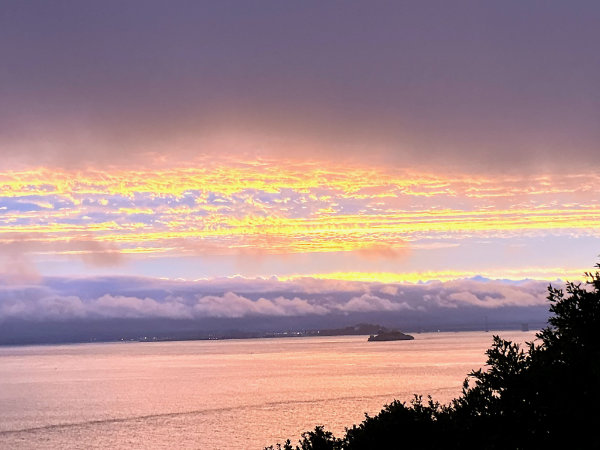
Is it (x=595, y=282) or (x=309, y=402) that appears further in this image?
(x=309, y=402)

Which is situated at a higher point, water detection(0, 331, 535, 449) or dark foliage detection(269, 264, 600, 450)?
dark foliage detection(269, 264, 600, 450)

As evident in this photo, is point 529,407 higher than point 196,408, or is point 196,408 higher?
point 529,407

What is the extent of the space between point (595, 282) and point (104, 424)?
10150 cm

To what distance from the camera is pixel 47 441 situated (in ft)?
332

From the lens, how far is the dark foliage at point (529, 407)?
25.5m

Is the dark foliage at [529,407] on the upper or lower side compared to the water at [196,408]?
upper

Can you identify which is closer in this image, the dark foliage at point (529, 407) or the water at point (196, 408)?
the dark foliage at point (529, 407)


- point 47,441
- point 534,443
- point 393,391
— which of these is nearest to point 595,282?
point 534,443

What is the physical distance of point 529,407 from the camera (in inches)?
1101

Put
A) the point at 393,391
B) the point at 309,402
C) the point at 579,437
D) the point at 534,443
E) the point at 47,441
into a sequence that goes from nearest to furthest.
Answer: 1. the point at 579,437
2. the point at 534,443
3. the point at 47,441
4. the point at 309,402
5. the point at 393,391

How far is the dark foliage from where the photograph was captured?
1004 inches

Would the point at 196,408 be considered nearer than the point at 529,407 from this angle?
No

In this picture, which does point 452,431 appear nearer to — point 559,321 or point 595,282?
point 559,321

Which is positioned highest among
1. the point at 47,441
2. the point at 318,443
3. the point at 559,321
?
the point at 559,321
